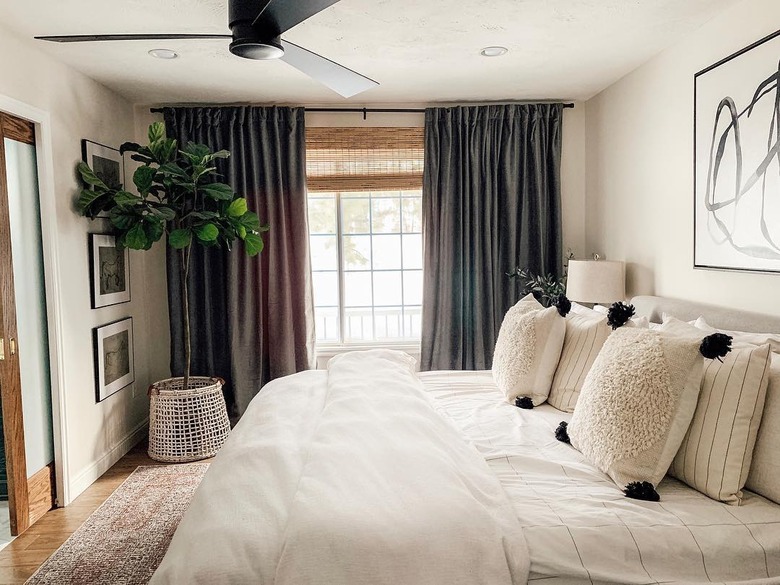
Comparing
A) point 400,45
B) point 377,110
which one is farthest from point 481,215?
point 400,45

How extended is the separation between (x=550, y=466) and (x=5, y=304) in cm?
259

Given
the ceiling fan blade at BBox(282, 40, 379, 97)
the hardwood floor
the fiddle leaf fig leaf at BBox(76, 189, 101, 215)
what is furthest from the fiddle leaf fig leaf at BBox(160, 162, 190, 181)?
the hardwood floor

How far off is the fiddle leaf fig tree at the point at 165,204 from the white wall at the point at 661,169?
249 centimetres

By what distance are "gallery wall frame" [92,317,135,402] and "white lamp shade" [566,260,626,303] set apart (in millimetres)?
3022

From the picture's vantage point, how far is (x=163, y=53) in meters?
3.36

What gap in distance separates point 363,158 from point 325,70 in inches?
82.9

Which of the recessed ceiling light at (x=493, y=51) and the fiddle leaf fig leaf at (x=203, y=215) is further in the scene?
the fiddle leaf fig leaf at (x=203, y=215)

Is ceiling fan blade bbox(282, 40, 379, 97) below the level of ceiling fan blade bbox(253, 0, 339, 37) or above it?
above

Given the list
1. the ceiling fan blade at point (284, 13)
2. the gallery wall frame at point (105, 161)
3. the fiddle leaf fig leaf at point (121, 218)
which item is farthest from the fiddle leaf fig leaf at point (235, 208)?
the ceiling fan blade at point (284, 13)

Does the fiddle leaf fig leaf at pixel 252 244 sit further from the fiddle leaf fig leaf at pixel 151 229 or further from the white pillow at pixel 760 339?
the white pillow at pixel 760 339

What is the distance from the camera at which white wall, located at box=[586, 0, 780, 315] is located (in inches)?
110

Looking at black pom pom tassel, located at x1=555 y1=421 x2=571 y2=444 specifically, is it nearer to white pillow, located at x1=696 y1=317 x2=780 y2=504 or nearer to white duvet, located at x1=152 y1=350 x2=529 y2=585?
white duvet, located at x1=152 y1=350 x2=529 y2=585

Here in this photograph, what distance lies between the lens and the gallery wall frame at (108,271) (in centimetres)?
378

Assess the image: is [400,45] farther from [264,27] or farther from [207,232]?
[207,232]
